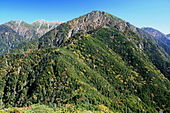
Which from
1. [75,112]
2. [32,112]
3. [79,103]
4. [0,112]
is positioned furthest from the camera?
[79,103]

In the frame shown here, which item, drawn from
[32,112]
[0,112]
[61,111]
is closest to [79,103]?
[61,111]

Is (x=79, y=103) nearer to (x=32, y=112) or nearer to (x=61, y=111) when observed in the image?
(x=61, y=111)

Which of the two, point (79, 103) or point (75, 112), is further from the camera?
point (79, 103)

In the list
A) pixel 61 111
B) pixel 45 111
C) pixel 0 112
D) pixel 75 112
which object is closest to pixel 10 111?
pixel 0 112

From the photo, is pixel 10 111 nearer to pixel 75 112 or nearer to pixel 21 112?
pixel 21 112

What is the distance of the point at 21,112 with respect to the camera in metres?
122

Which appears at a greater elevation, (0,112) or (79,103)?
(0,112)

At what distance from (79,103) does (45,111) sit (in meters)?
64.8

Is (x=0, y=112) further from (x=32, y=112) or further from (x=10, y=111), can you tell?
(x=32, y=112)

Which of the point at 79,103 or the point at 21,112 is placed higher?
the point at 21,112

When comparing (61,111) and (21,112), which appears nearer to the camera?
(21,112)

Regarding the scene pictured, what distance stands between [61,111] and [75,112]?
1242 cm

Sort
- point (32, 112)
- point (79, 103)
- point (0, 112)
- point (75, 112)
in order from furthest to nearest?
point (79, 103)
point (75, 112)
point (32, 112)
point (0, 112)

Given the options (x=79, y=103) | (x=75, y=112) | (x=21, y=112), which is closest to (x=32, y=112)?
(x=21, y=112)
